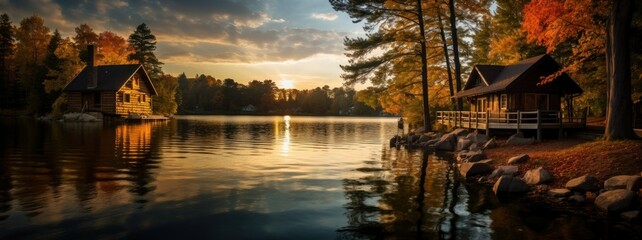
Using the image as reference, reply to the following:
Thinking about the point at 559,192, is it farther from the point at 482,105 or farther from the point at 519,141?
the point at 482,105

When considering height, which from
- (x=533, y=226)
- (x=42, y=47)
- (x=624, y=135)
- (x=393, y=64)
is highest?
(x=42, y=47)

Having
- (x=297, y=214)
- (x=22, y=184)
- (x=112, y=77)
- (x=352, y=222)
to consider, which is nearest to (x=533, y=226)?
(x=352, y=222)

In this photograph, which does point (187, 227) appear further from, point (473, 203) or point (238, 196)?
point (473, 203)

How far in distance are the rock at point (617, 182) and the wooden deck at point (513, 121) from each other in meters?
12.1

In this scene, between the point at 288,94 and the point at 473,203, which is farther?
the point at 288,94

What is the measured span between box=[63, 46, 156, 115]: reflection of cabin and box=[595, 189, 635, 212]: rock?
5357 centimetres

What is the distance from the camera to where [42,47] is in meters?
70.8

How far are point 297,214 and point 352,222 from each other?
1402 millimetres

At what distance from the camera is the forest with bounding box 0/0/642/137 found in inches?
699

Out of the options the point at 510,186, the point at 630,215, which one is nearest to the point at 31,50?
the point at 510,186

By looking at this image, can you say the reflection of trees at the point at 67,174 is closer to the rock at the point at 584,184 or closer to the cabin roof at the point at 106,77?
the rock at the point at 584,184

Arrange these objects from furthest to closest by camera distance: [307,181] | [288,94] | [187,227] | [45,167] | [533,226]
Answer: [288,94] → [45,167] → [307,181] → [533,226] → [187,227]

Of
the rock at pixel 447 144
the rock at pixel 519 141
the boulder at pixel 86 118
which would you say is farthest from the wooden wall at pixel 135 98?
the rock at pixel 519 141

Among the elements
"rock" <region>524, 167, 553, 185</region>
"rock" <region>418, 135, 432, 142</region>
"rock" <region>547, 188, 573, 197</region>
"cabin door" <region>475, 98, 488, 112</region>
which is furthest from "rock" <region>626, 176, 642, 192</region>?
"cabin door" <region>475, 98, 488, 112</region>
